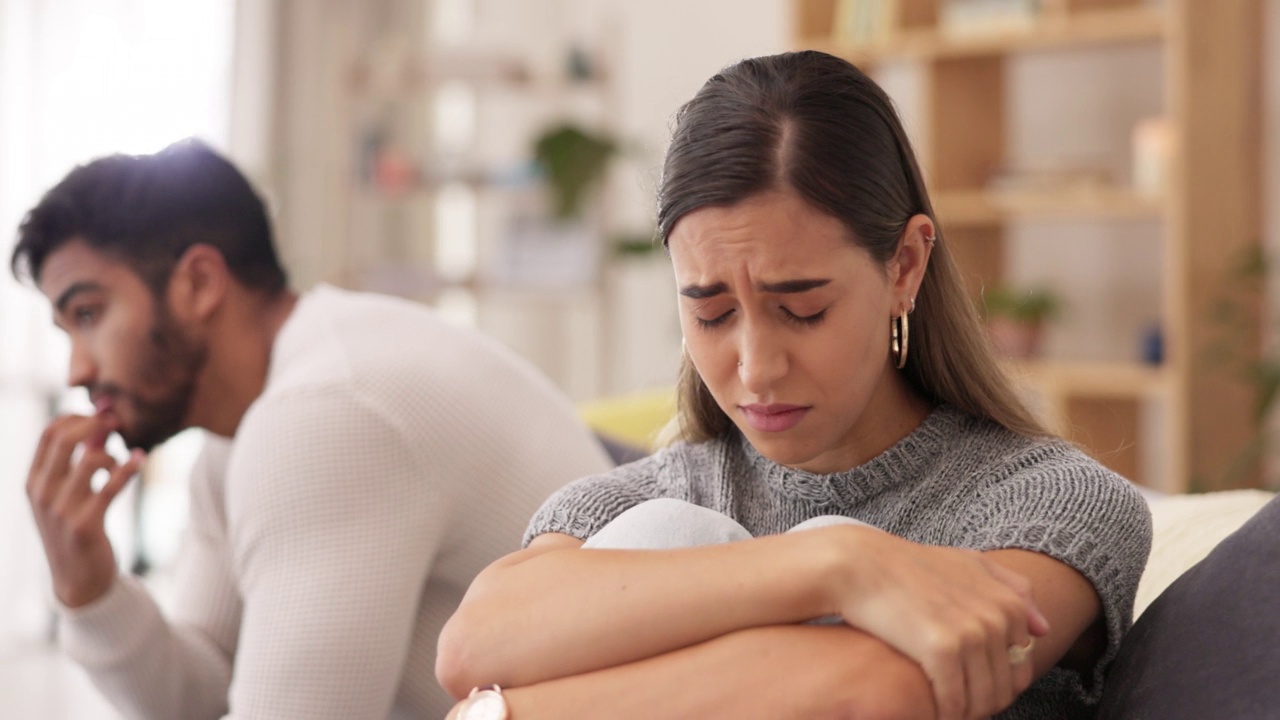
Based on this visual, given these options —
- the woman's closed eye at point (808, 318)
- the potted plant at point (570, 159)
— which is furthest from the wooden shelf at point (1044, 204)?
the woman's closed eye at point (808, 318)

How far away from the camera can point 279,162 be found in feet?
18.0

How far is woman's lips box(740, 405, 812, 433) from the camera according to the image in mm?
1064

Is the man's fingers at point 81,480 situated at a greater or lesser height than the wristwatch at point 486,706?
lesser

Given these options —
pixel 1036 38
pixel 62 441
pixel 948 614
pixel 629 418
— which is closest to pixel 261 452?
pixel 62 441

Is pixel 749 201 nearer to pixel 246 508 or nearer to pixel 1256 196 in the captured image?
pixel 246 508

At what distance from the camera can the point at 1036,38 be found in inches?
151

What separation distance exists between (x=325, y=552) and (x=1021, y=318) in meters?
2.97

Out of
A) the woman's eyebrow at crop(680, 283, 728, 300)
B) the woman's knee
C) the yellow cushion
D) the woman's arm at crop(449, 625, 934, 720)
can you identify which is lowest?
the yellow cushion

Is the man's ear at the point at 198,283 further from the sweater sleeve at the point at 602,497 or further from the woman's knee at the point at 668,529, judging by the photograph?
the woman's knee at the point at 668,529

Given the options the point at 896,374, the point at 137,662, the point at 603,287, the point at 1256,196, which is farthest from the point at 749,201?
the point at 603,287

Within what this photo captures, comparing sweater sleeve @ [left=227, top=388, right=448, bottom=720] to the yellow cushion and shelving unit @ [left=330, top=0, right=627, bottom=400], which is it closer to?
the yellow cushion

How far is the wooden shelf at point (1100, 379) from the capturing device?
371 centimetres

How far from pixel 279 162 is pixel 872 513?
15.6 ft

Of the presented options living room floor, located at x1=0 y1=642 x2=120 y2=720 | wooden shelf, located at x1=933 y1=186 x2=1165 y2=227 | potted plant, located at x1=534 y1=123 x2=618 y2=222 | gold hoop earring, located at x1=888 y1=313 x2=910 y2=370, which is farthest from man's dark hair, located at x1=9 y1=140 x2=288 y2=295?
potted plant, located at x1=534 y1=123 x2=618 y2=222
